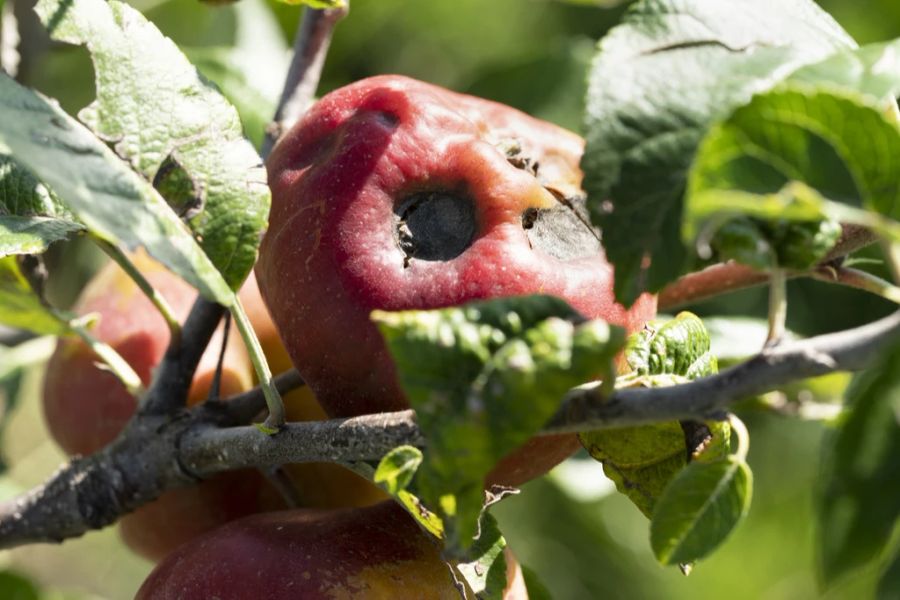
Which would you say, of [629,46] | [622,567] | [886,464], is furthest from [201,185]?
[622,567]

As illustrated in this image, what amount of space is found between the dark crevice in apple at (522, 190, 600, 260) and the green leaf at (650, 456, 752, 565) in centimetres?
16

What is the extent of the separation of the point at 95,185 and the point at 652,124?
0.82 feet

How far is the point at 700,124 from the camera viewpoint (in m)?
0.46

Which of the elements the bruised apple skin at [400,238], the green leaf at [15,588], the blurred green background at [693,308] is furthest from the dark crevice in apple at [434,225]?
the green leaf at [15,588]

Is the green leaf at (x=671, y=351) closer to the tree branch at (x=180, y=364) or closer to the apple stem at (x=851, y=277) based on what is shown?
the apple stem at (x=851, y=277)

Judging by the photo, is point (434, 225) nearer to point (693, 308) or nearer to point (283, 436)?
point (283, 436)

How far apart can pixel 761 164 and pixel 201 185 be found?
29cm

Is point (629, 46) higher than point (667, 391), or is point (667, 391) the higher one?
point (629, 46)

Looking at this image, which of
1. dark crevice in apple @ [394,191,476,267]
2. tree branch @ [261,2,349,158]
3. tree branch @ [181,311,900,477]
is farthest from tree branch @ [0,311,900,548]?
tree branch @ [261,2,349,158]

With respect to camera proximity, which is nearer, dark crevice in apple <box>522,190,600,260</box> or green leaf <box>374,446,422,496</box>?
green leaf <box>374,446,422,496</box>

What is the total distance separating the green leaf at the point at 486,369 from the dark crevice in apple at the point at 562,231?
6.5 inches

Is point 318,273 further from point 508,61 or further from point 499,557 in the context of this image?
point 508,61

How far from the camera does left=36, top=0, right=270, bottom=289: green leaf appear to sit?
568mm

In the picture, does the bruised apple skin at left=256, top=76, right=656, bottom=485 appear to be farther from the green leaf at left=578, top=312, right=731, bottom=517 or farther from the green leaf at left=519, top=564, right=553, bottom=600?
the green leaf at left=519, top=564, right=553, bottom=600
